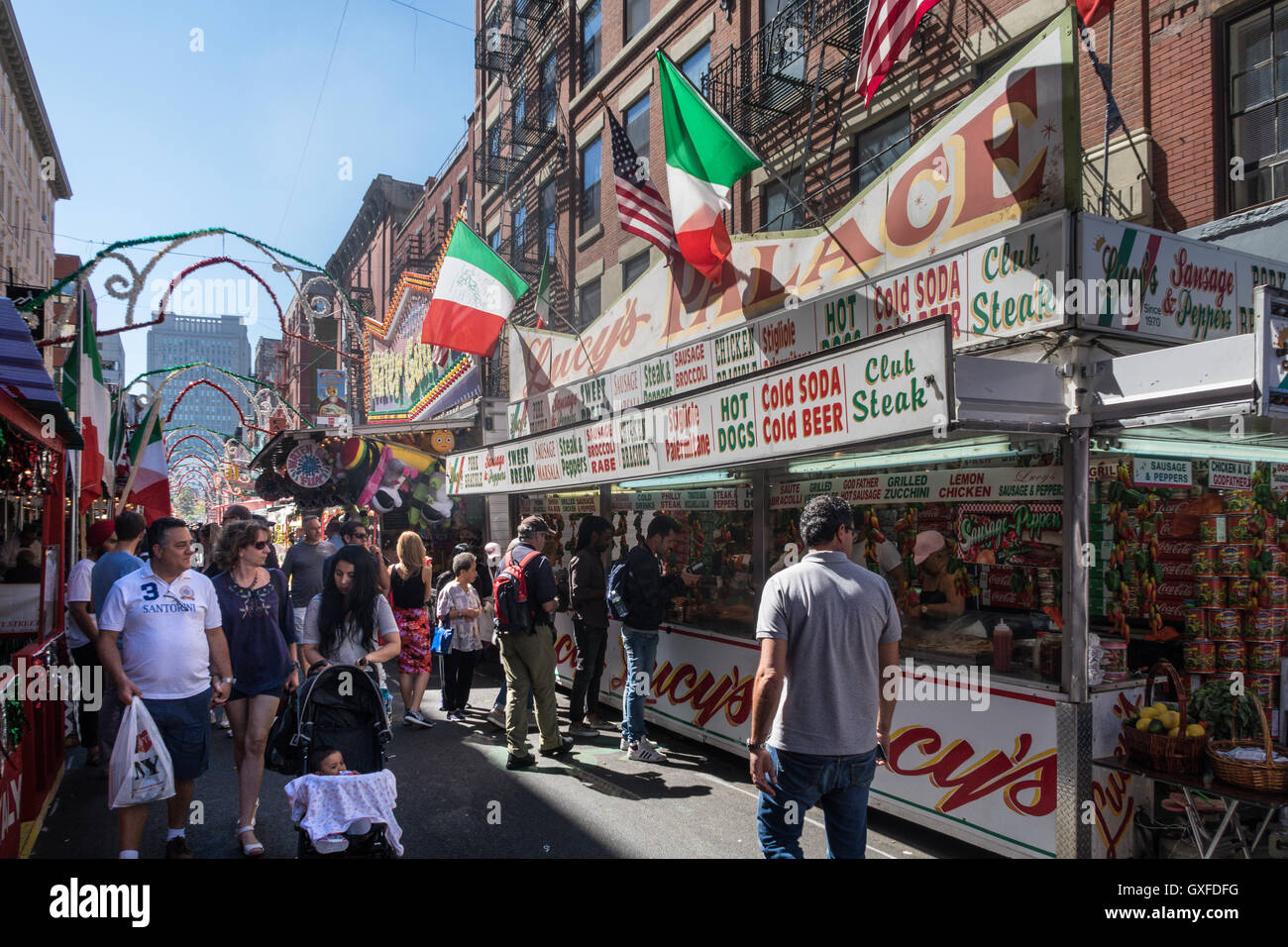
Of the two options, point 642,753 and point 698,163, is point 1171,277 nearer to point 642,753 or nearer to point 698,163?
point 698,163

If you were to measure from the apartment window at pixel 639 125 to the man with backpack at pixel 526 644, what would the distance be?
38.5ft

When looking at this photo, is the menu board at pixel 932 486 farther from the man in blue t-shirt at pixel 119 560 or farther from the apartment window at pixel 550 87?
the apartment window at pixel 550 87

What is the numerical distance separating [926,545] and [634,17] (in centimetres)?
→ 1506

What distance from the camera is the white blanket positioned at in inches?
160

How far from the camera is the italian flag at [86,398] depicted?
8609 millimetres

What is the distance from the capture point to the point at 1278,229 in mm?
7641

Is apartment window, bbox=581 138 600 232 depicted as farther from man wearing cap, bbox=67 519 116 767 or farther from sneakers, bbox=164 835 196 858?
sneakers, bbox=164 835 196 858

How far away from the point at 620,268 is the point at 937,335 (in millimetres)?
13199

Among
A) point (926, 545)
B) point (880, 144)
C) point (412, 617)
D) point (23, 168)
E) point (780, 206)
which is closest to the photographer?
point (926, 545)

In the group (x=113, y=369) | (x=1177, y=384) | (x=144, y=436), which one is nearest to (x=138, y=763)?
(x=1177, y=384)

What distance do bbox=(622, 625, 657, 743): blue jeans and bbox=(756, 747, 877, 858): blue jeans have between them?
3.51 m

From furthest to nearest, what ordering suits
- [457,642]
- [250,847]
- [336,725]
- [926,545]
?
[457,642] < [926,545] < [250,847] < [336,725]

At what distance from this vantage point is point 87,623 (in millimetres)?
6652

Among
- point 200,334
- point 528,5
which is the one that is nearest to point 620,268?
point 528,5
